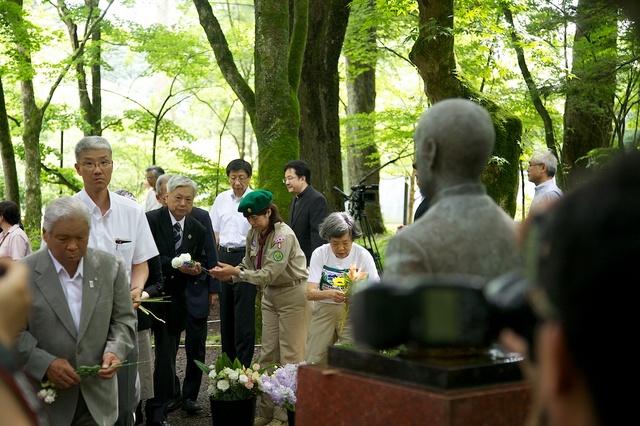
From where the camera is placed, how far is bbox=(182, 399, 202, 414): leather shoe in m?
9.07

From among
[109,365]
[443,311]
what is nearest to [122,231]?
[109,365]

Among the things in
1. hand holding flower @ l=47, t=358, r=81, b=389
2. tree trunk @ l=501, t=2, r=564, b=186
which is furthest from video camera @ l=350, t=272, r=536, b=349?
tree trunk @ l=501, t=2, r=564, b=186

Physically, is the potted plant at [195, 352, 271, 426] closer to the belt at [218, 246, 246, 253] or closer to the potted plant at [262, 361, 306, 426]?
the potted plant at [262, 361, 306, 426]

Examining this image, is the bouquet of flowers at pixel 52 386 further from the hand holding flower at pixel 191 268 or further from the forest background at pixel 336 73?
the forest background at pixel 336 73

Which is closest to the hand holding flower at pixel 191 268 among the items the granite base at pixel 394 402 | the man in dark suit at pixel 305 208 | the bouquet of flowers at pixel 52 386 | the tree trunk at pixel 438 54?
the man in dark suit at pixel 305 208

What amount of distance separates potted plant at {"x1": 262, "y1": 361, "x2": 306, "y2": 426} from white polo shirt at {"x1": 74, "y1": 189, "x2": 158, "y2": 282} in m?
1.77

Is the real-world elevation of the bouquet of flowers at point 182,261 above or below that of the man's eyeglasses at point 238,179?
below

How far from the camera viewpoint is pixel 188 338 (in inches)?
356

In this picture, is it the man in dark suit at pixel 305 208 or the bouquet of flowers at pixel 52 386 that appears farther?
the man in dark suit at pixel 305 208

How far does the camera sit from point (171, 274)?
8430 millimetres

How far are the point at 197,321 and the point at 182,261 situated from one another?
40.2 inches

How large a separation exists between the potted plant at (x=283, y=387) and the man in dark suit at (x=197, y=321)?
1.40 meters

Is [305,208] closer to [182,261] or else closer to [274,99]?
[182,261]

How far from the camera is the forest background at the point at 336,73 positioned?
1148cm
